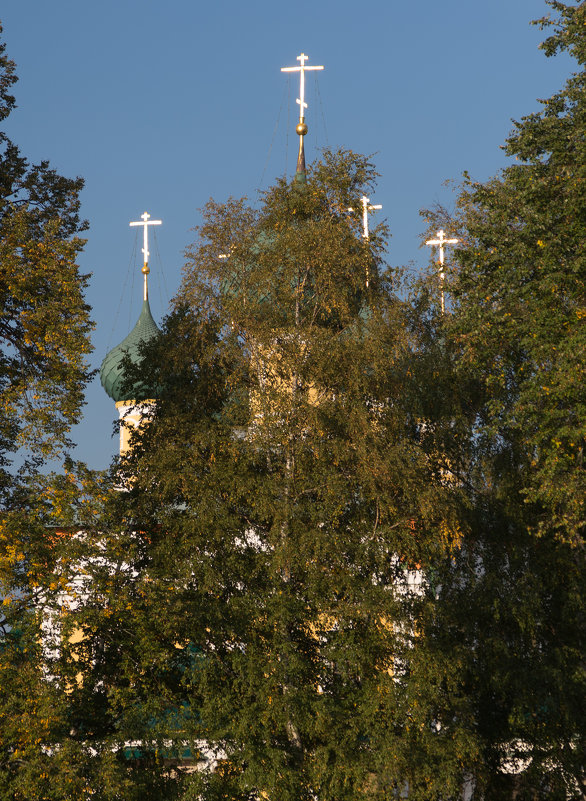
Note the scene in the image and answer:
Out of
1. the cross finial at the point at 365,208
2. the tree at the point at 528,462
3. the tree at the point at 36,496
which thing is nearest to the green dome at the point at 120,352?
the cross finial at the point at 365,208

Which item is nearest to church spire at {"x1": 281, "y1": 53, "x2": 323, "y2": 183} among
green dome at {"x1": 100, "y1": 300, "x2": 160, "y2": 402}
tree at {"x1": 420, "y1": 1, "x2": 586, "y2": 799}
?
tree at {"x1": 420, "y1": 1, "x2": 586, "y2": 799}

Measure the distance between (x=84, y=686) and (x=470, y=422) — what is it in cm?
892

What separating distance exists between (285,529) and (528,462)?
488 centimetres

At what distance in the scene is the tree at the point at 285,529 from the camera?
2148 centimetres

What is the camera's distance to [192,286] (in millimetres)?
26359

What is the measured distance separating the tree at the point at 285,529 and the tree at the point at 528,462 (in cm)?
97

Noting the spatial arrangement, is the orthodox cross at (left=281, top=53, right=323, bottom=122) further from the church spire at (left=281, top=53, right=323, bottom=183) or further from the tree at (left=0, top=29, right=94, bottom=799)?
the tree at (left=0, top=29, right=94, bottom=799)

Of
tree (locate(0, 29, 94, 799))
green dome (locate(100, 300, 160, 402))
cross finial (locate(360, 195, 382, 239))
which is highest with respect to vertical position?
green dome (locate(100, 300, 160, 402))

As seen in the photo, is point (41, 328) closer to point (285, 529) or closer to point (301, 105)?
point (285, 529)

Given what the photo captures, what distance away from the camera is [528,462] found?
81.7 feet

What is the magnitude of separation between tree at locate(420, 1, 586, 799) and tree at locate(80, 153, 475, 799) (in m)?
0.97

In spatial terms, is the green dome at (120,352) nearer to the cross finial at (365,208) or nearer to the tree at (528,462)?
the cross finial at (365,208)

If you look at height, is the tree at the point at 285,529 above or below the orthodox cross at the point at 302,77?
below

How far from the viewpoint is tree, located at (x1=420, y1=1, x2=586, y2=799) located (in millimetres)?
18641
